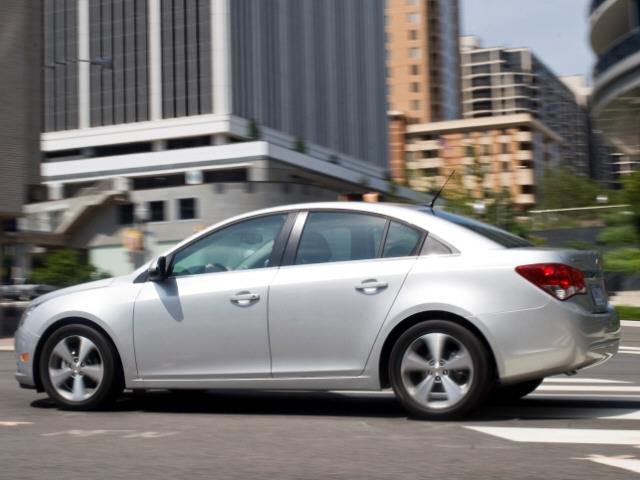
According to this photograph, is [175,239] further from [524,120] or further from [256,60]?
[524,120]

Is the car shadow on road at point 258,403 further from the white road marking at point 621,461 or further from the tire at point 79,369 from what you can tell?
the white road marking at point 621,461

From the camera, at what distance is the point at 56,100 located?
70.4 metres

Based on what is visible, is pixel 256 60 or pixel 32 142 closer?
pixel 32 142

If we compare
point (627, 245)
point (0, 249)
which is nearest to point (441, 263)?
point (0, 249)

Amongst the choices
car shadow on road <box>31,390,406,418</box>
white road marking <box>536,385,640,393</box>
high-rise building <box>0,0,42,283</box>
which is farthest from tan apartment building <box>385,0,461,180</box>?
car shadow on road <box>31,390,406,418</box>

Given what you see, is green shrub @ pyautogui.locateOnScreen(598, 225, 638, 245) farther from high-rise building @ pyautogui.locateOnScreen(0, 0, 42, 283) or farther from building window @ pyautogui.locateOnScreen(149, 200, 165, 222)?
building window @ pyautogui.locateOnScreen(149, 200, 165, 222)

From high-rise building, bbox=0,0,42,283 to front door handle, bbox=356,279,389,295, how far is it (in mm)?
19440

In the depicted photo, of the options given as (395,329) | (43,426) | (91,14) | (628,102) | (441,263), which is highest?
(91,14)

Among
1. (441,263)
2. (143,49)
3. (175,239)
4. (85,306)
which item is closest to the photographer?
(441,263)

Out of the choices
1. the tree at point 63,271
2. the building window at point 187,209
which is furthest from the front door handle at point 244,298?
the building window at point 187,209

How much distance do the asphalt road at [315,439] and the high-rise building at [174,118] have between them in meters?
47.8

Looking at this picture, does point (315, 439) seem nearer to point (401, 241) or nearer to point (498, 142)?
point (401, 241)

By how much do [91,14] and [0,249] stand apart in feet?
151

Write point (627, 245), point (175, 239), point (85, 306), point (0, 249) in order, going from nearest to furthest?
point (85, 306), point (0, 249), point (627, 245), point (175, 239)
